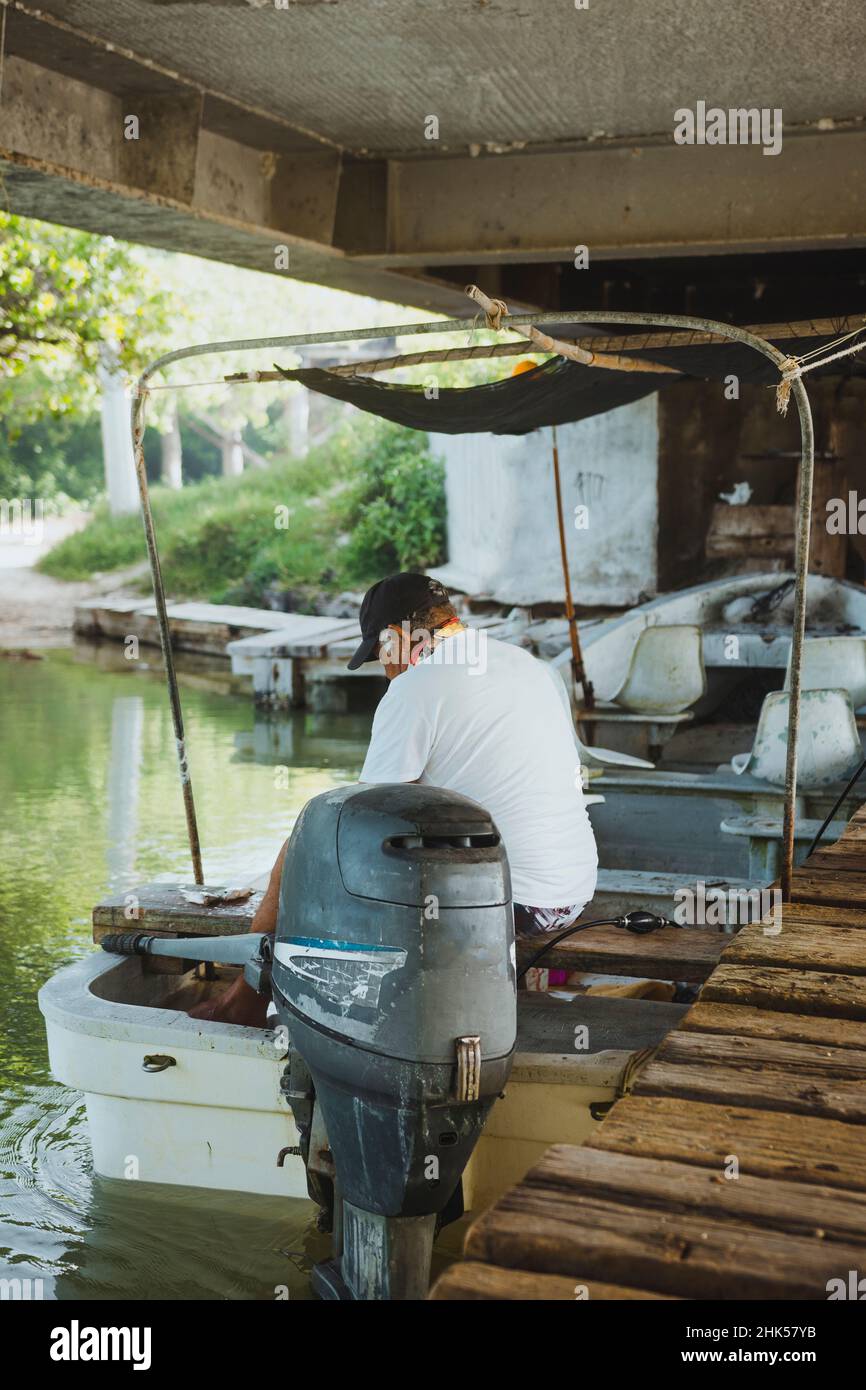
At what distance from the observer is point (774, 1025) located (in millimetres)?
3189

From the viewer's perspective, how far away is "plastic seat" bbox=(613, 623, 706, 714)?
941 cm

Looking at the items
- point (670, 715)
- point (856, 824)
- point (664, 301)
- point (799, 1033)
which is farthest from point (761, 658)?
point (799, 1033)

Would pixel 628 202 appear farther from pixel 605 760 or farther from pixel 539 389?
pixel 605 760

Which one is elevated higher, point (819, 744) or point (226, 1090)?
point (819, 744)

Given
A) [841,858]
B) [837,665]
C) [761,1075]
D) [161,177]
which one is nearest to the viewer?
[761,1075]

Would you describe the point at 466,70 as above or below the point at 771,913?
above

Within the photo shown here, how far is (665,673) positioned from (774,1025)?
20.9 feet

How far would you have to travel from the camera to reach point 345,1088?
3.04 m

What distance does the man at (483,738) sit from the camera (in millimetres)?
3781

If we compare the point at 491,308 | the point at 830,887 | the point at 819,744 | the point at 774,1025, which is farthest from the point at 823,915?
the point at 819,744

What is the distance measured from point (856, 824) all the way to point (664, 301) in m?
7.21

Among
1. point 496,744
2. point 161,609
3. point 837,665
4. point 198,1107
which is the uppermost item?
point 161,609

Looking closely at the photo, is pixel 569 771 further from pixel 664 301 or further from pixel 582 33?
pixel 664 301

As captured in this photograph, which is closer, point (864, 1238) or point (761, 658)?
point (864, 1238)
